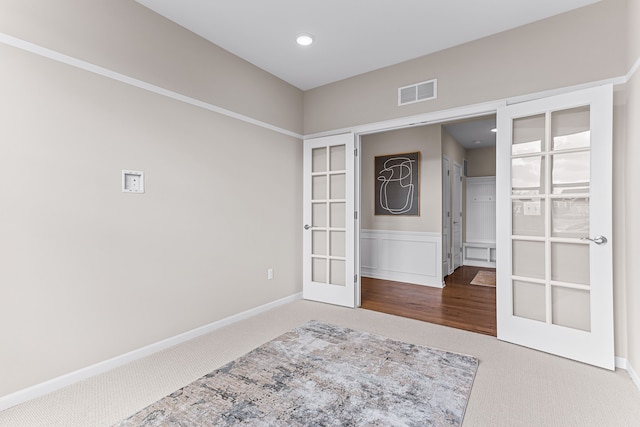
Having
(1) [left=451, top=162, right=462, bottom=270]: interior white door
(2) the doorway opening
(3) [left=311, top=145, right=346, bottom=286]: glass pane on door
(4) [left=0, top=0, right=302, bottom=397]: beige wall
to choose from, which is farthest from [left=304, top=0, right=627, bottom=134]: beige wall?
(1) [left=451, top=162, right=462, bottom=270]: interior white door

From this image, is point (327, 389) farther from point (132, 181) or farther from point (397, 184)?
point (397, 184)

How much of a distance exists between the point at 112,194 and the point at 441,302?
386 centimetres

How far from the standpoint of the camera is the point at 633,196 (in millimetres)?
2168

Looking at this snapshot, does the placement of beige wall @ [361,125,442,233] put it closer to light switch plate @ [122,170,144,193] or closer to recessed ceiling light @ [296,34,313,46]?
recessed ceiling light @ [296,34,313,46]

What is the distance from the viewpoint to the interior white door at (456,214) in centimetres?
599

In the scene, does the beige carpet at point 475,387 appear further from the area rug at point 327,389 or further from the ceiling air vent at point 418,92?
the ceiling air vent at point 418,92

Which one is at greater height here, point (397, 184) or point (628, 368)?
point (397, 184)

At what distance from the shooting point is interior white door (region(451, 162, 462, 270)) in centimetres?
599

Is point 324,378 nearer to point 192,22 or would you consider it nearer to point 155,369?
point 155,369

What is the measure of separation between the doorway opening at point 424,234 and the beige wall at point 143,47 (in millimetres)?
2577

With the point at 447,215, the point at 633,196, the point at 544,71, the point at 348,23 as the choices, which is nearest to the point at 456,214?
the point at 447,215

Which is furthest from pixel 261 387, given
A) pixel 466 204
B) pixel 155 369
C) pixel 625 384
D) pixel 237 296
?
pixel 466 204

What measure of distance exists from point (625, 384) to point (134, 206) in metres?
3.82

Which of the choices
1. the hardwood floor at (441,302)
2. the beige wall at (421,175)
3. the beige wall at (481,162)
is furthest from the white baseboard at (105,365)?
the beige wall at (481,162)
